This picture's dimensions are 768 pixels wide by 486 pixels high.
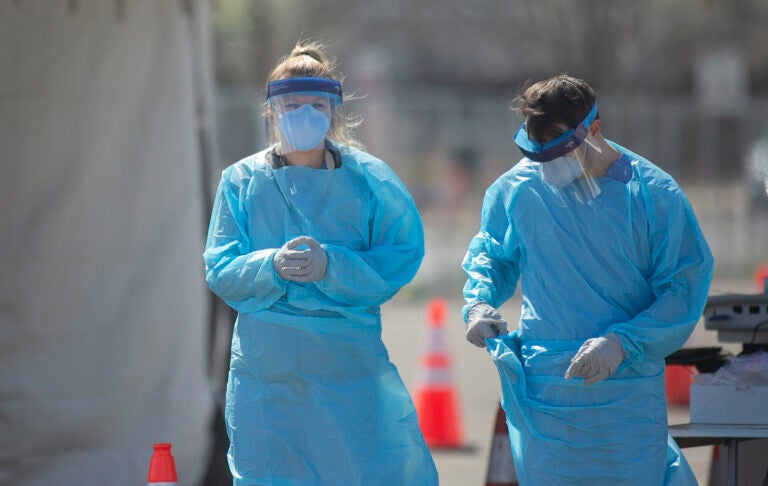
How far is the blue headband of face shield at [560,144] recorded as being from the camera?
3.66 meters

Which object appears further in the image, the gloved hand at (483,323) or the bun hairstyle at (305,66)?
the bun hairstyle at (305,66)

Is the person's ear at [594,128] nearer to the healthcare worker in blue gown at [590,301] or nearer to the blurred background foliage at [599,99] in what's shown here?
the healthcare worker in blue gown at [590,301]

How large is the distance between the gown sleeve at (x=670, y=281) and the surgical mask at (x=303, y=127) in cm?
103

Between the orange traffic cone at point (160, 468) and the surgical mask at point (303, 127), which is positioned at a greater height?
the surgical mask at point (303, 127)

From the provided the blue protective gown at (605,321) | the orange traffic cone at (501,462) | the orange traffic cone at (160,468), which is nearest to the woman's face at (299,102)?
the blue protective gown at (605,321)

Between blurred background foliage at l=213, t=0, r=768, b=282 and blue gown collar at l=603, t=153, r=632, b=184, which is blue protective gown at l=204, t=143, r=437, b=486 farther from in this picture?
blurred background foliage at l=213, t=0, r=768, b=282

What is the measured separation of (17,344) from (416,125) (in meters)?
11.4

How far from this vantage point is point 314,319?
389cm

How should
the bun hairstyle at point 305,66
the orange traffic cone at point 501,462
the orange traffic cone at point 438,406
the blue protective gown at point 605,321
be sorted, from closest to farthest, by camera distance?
the blue protective gown at point 605,321, the bun hairstyle at point 305,66, the orange traffic cone at point 501,462, the orange traffic cone at point 438,406

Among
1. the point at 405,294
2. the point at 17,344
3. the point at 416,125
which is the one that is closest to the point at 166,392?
the point at 17,344

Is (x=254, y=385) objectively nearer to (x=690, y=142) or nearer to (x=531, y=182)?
(x=531, y=182)

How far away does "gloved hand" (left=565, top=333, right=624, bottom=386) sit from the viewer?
3500 mm

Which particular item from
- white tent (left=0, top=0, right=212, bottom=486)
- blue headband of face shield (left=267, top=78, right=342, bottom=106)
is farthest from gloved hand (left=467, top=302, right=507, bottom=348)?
white tent (left=0, top=0, right=212, bottom=486)

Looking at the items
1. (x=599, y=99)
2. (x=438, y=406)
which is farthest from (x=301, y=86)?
(x=599, y=99)
